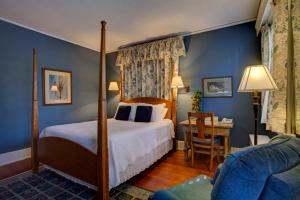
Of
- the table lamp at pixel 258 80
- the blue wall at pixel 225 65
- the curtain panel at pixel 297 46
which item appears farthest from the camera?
the blue wall at pixel 225 65

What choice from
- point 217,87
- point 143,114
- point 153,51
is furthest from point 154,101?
point 217,87

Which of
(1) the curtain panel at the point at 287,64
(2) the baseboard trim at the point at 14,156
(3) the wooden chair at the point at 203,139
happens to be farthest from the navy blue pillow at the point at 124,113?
(1) the curtain panel at the point at 287,64

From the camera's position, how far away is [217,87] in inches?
136

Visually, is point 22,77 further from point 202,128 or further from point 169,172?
point 202,128

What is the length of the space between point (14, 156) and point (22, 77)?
151 cm

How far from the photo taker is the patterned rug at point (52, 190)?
2.03 m

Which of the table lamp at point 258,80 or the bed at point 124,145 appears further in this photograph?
the bed at point 124,145

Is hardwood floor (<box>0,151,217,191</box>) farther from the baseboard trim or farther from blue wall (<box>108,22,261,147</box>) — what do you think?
blue wall (<box>108,22,261,147</box>)

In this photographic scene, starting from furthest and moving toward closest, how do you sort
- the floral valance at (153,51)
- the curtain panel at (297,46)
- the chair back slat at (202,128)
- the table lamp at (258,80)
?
the floral valance at (153,51) → the chair back slat at (202,128) → the table lamp at (258,80) → the curtain panel at (297,46)

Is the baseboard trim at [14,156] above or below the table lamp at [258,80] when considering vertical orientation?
below

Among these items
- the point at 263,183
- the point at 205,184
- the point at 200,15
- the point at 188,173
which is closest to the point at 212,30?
the point at 200,15

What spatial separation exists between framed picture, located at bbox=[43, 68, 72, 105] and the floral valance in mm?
1390

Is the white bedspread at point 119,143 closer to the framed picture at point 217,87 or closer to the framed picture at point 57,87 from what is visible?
the framed picture at point 57,87

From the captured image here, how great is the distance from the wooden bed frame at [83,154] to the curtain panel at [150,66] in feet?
7.30
